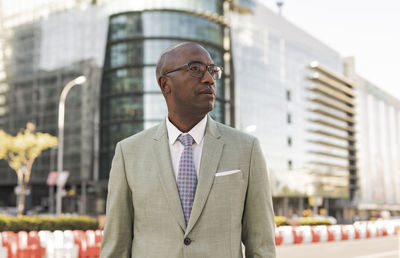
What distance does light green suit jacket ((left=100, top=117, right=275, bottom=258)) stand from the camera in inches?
96.4

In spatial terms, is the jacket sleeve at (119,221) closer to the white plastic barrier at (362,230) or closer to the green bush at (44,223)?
the green bush at (44,223)

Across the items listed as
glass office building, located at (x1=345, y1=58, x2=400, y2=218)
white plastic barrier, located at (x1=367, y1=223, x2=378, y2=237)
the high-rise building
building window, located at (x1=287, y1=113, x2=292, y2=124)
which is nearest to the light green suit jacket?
white plastic barrier, located at (x1=367, y1=223, x2=378, y2=237)

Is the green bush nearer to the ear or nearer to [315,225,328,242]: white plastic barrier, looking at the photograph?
[315,225,328,242]: white plastic barrier

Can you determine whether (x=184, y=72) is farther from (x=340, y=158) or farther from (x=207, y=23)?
(x=340, y=158)

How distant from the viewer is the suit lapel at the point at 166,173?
247 cm

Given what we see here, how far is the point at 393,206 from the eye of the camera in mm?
132250

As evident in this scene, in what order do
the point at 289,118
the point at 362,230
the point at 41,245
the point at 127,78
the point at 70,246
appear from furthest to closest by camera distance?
1. the point at 289,118
2. the point at 127,78
3. the point at 362,230
4. the point at 70,246
5. the point at 41,245

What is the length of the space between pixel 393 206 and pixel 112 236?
13988 cm

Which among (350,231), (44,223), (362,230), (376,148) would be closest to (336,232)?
(350,231)

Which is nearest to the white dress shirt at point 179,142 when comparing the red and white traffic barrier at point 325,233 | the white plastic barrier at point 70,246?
the white plastic barrier at point 70,246

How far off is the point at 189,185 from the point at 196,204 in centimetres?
13

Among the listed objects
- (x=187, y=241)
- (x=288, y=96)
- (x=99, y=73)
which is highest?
(x=288, y=96)

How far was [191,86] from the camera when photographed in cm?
257

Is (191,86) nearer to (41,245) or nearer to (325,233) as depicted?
(41,245)
